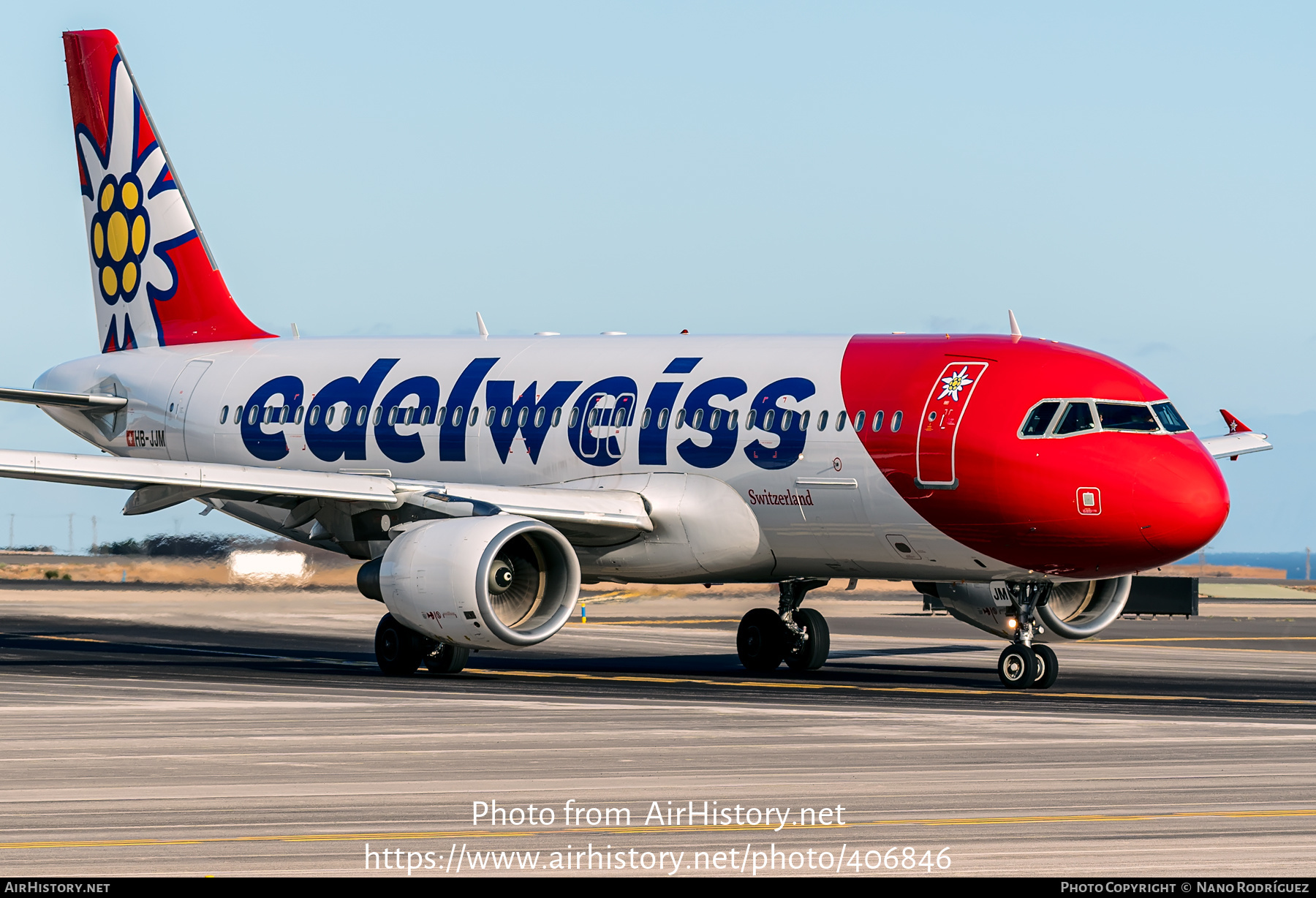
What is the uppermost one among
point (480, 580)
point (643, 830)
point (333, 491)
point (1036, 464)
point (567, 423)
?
point (567, 423)

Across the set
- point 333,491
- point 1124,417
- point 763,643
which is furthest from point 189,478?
point 1124,417

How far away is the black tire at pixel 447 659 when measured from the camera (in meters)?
25.9

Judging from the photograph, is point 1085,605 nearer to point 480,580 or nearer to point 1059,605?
point 1059,605

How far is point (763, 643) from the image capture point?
2786 centimetres

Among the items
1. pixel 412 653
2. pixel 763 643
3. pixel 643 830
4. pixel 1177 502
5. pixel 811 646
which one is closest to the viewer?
pixel 643 830

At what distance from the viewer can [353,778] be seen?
14758 mm

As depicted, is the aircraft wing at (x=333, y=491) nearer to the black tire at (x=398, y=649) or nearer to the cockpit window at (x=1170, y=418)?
the black tire at (x=398, y=649)

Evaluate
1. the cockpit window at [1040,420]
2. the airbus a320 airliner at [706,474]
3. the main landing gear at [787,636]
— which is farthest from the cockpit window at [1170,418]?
the main landing gear at [787,636]

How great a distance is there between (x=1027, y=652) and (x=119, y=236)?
2040 cm

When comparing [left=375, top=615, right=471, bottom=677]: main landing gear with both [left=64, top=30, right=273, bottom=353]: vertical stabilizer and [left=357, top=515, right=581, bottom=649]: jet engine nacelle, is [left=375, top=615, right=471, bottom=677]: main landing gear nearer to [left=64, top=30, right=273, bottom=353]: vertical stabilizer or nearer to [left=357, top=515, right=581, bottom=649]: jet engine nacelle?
[left=357, top=515, right=581, bottom=649]: jet engine nacelle

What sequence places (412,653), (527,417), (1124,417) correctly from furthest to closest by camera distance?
(527,417) < (412,653) < (1124,417)

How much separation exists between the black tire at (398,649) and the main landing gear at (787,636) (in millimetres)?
5034

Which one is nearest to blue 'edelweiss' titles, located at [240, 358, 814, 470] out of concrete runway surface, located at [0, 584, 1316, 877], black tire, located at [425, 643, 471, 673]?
concrete runway surface, located at [0, 584, 1316, 877]

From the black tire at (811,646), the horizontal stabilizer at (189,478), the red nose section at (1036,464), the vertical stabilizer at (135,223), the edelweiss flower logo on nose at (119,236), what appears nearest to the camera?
the red nose section at (1036,464)
